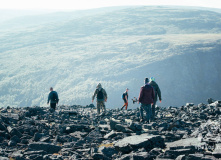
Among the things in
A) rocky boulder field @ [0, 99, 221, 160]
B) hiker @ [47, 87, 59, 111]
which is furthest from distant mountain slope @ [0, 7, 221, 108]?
rocky boulder field @ [0, 99, 221, 160]

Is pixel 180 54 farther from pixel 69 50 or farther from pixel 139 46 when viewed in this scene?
pixel 69 50

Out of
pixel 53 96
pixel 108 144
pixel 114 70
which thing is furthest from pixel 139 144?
pixel 114 70

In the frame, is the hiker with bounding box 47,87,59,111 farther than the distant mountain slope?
No

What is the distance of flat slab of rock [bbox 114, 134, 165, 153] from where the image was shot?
8812 millimetres

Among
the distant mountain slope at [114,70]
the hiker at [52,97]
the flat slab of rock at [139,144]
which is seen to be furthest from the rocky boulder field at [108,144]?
the distant mountain slope at [114,70]

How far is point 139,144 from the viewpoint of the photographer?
8.81 meters

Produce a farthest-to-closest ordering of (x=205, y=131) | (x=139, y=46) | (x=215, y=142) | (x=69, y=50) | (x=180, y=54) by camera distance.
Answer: (x=69, y=50), (x=139, y=46), (x=180, y=54), (x=205, y=131), (x=215, y=142)

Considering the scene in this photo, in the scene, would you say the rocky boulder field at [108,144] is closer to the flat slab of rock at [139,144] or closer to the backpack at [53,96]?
the flat slab of rock at [139,144]

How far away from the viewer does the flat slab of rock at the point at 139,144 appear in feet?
28.9

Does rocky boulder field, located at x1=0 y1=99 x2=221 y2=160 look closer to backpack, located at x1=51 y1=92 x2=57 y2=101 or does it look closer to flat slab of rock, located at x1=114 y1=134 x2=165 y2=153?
flat slab of rock, located at x1=114 y1=134 x2=165 y2=153

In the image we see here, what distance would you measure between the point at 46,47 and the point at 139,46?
61939 millimetres

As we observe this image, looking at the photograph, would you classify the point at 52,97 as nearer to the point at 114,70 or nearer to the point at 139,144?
the point at 139,144

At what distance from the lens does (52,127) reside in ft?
44.7

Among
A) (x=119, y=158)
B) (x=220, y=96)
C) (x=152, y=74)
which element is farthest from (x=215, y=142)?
(x=152, y=74)
